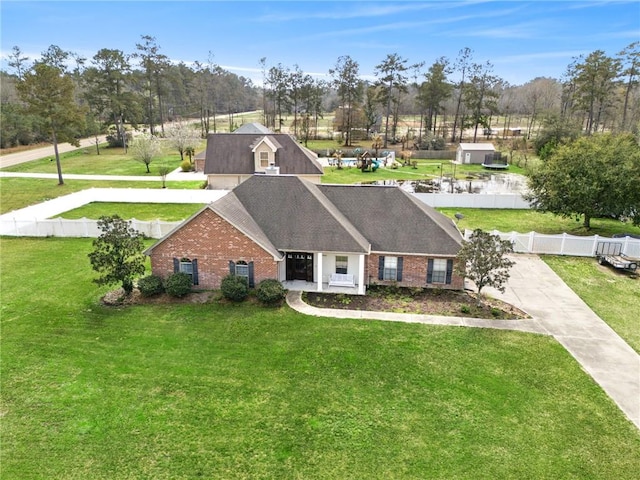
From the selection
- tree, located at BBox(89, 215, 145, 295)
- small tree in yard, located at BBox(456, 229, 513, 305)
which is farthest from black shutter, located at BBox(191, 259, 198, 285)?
small tree in yard, located at BBox(456, 229, 513, 305)

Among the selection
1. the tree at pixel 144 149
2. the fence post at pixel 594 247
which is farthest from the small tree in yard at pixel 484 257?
the tree at pixel 144 149

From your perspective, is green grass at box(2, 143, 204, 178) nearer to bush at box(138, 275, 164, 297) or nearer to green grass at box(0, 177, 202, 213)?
green grass at box(0, 177, 202, 213)

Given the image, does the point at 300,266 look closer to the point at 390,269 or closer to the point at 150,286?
the point at 390,269

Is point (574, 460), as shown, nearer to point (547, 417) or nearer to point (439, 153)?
point (547, 417)

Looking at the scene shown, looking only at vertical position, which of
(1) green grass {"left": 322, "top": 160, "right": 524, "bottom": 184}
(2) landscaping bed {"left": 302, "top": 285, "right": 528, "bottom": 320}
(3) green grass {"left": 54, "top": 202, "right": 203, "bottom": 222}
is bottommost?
(2) landscaping bed {"left": 302, "top": 285, "right": 528, "bottom": 320}

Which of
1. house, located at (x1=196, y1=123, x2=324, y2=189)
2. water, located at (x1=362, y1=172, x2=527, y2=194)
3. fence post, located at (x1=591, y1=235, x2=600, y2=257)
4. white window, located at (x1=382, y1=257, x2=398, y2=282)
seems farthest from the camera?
water, located at (x1=362, y1=172, x2=527, y2=194)

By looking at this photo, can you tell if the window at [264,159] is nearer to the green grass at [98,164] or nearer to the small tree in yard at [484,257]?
the green grass at [98,164]

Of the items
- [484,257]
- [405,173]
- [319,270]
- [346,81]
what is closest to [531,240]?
[484,257]
